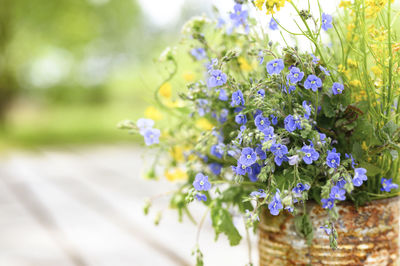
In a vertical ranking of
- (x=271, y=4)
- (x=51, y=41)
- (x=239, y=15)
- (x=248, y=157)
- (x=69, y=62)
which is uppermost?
(x=69, y=62)

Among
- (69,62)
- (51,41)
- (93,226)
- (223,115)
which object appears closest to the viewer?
(223,115)

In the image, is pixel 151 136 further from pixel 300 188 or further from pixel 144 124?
pixel 300 188

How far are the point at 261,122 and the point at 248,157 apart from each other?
0.06 metres

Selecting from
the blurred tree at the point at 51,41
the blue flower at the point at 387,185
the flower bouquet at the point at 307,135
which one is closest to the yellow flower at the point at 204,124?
the flower bouquet at the point at 307,135

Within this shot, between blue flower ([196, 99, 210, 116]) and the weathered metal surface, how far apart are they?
0.76 ft

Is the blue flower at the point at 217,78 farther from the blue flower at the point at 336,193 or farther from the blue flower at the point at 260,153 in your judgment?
the blue flower at the point at 336,193

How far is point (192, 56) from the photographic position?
3.17 ft

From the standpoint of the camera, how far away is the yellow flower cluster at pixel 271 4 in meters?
0.67

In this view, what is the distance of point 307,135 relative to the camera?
0.69m

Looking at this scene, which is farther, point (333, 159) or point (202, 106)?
point (202, 106)

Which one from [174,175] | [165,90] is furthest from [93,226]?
[165,90]

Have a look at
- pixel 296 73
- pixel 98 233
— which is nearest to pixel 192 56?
pixel 296 73

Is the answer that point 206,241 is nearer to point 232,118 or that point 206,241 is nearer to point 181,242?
point 181,242

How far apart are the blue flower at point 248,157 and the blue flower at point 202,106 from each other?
0.69ft
